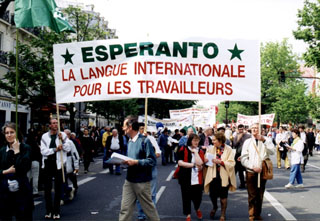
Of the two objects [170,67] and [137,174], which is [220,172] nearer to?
[170,67]

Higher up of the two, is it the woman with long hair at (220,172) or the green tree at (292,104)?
the green tree at (292,104)

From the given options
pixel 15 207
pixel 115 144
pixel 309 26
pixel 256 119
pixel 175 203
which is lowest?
pixel 175 203

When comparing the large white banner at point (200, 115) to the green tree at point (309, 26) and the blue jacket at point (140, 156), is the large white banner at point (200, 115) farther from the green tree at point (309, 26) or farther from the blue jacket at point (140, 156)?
the blue jacket at point (140, 156)

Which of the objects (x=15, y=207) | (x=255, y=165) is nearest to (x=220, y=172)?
(x=255, y=165)

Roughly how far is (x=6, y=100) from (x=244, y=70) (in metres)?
24.2

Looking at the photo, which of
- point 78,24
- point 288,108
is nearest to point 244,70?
point 78,24

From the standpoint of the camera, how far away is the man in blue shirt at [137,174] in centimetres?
577

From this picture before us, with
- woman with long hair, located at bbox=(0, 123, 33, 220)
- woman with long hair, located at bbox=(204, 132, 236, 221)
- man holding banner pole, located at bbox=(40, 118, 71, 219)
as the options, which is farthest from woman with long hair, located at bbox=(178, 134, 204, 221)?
woman with long hair, located at bbox=(0, 123, 33, 220)

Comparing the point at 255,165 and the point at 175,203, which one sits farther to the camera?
the point at 175,203

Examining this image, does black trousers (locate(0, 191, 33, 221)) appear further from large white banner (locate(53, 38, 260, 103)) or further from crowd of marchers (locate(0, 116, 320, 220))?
large white banner (locate(53, 38, 260, 103))

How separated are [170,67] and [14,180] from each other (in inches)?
131

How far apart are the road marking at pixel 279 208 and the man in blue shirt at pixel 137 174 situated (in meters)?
3.24

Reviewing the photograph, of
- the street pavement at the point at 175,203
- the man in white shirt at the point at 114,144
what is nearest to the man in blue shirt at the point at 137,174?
the street pavement at the point at 175,203

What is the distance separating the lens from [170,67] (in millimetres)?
7312
